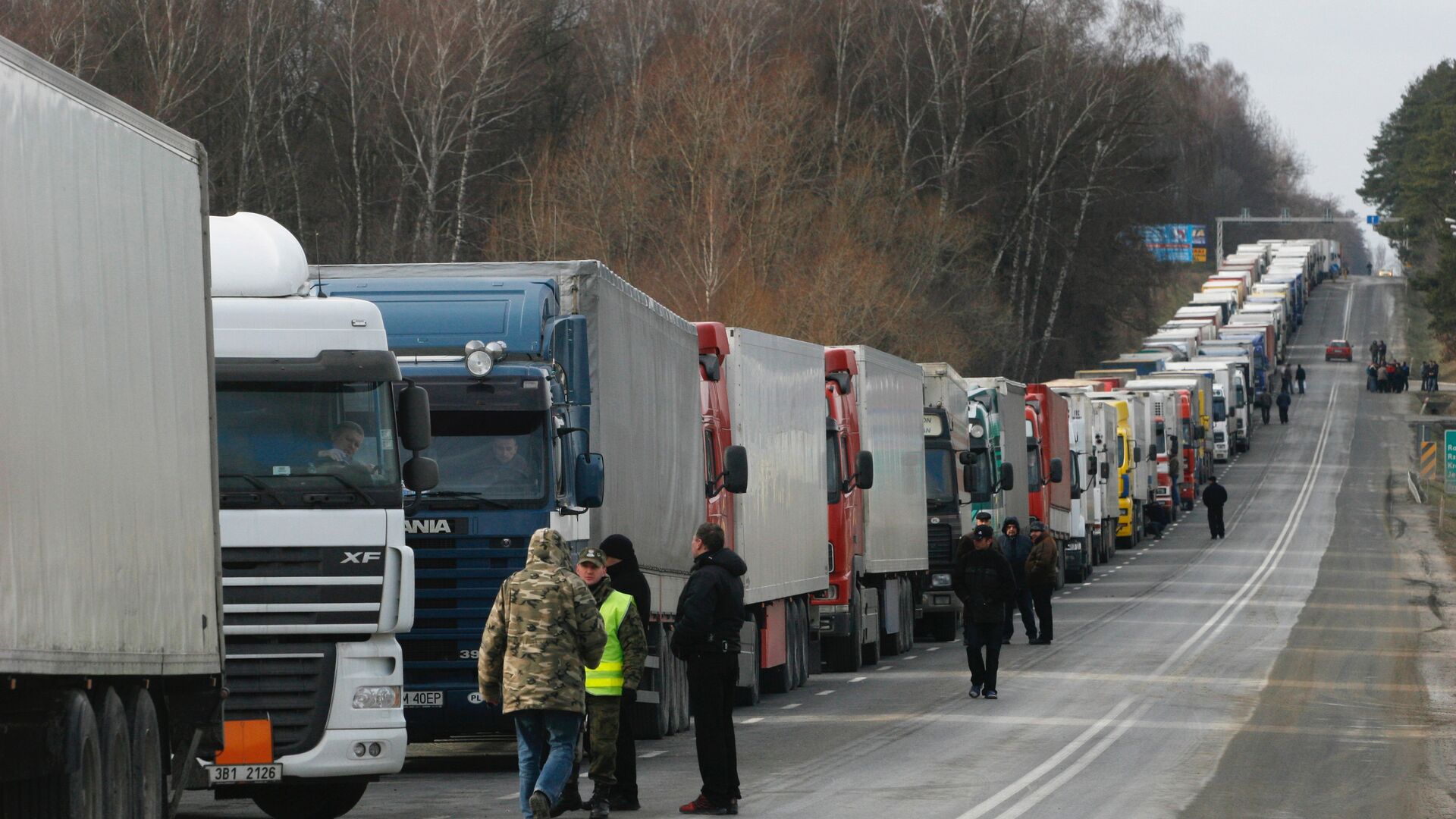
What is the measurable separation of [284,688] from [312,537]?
0.76 metres

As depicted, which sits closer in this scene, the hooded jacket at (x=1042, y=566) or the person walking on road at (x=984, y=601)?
the person walking on road at (x=984, y=601)

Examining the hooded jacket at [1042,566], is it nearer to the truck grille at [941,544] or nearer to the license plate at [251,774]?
the truck grille at [941,544]

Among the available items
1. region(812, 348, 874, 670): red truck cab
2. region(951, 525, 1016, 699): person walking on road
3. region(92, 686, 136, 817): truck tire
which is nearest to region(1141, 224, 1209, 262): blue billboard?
region(812, 348, 874, 670): red truck cab

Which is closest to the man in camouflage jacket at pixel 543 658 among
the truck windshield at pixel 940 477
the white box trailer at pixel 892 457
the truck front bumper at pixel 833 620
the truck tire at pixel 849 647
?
the truck front bumper at pixel 833 620

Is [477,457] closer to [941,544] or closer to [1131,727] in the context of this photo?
[1131,727]

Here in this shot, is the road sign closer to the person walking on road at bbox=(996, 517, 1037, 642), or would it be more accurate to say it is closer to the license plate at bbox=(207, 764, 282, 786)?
the person walking on road at bbox=(996, 517, 1037, 642)

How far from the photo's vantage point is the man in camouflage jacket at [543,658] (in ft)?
36.5

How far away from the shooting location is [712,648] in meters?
12.9

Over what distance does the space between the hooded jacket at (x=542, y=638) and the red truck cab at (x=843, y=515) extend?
12959 mm

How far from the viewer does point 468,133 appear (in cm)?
5966

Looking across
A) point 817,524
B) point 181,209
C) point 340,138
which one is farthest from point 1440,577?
point 181,209

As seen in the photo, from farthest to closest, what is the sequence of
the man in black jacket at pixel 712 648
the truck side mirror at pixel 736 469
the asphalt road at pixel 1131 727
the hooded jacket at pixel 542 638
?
→ the truck side mirror at pixel 736 469, the asphalt road at pixel 1131 727, the man in black jacket at pixel 712 648, the hooded jacket at pixel 542 638

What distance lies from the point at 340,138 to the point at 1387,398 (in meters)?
63.0

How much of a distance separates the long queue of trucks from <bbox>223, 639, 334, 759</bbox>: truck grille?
0.01m
